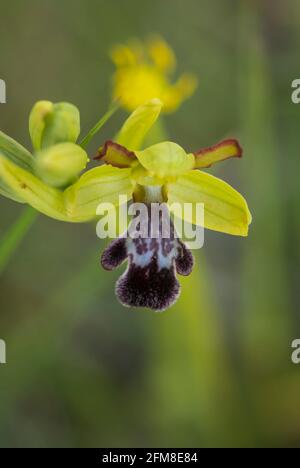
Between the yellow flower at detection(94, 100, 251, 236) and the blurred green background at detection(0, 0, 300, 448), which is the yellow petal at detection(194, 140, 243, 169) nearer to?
the yellow flower at detection(94, 100, 251, 236)

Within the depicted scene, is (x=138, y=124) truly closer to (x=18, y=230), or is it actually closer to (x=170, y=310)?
(x=18, y=230)

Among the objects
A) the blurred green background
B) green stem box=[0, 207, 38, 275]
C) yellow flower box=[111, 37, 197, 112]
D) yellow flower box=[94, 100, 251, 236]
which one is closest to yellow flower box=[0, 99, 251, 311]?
yellow flower box=[94, 100, 251, 236]

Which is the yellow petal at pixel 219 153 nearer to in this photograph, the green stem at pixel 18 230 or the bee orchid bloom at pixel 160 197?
the bee orchid bloom at pixel 160 197

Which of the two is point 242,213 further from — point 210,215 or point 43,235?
point 43,235

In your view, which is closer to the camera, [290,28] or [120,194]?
[120,194]

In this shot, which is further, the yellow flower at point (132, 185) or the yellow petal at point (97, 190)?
the yellow petal at point (97, 190)

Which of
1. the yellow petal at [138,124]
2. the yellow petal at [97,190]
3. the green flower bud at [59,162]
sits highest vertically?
the yellow petal at [138,124]

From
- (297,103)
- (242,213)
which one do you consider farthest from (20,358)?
(297,103)

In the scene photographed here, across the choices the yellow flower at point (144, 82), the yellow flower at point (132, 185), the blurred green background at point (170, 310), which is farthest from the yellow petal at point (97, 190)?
the yellow flower at point (144, 82)
